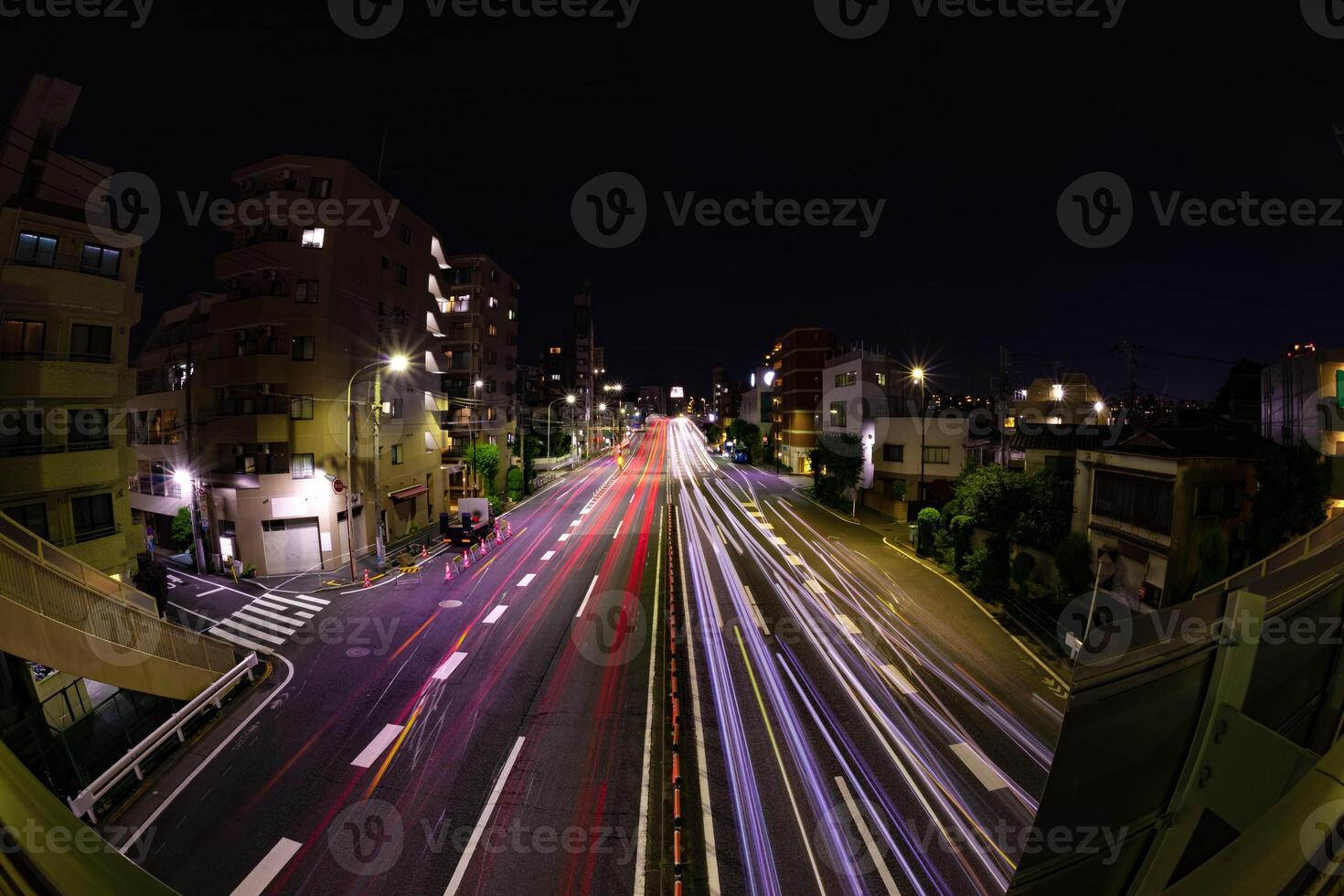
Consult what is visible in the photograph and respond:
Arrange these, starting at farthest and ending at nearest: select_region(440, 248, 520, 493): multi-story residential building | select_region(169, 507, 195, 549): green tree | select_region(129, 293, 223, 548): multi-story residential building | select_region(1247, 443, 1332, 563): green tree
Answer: select_region(440, 248, 520, 493): multi-story residential building < select_region(129, 293, 223, 548): multi-story residential building < select_region(169, 507, 195, 549): green tree < select_region(1247, 443, 1332, 563): green tree

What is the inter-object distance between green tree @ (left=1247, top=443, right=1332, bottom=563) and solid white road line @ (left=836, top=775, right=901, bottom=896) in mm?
7564

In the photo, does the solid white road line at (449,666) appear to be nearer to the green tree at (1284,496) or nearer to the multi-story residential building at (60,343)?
the multi-story residential building at (60,343)

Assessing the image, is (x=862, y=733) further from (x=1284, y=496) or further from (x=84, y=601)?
(x=84, y=601)

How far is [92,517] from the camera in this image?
15.5 metres

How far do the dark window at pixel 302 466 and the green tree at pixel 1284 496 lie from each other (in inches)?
1214

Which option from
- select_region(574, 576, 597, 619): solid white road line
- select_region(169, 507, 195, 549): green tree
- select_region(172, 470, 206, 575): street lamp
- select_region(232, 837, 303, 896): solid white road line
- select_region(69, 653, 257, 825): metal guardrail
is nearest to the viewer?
select_region(232, 837, 303, 896): solid white road line

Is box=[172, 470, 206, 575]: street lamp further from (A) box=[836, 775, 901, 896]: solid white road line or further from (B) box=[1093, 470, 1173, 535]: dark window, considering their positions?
(B) box=[1093, 470, 1173, 535]: dark window

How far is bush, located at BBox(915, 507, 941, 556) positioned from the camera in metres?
25.0

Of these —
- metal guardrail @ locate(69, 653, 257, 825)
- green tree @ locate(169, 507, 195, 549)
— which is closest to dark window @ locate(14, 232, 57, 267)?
metal guardrail @ locate(69, 653, 257, 825)

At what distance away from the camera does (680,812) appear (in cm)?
895

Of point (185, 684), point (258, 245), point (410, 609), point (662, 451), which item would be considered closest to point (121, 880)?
point (185, 684)

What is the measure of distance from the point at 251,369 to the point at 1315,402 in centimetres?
4543

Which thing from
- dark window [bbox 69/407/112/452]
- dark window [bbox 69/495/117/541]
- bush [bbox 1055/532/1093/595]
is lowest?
bush [bbox 1055/532/1093/595]

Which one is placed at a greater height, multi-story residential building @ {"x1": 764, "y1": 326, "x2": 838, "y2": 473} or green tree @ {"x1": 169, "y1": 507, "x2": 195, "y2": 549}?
multi-story residential building @ {"x1": 764, "y1": 326, "x2": 838, "y2": 473}
